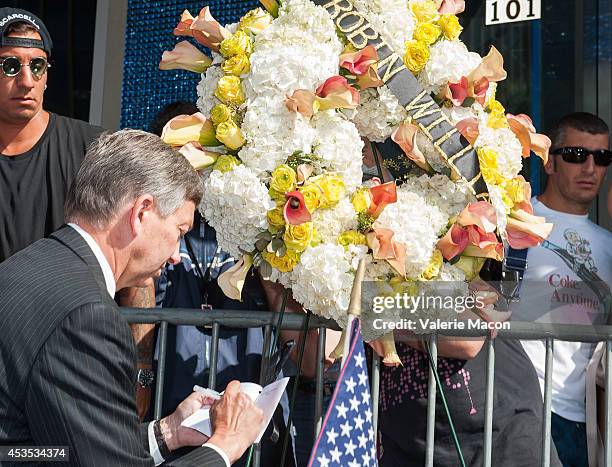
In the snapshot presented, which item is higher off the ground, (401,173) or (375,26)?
(375,26)

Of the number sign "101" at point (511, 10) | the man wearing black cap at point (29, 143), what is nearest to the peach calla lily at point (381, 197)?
the man wearing black cap at point (29, 143)

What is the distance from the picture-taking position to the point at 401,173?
113 inches

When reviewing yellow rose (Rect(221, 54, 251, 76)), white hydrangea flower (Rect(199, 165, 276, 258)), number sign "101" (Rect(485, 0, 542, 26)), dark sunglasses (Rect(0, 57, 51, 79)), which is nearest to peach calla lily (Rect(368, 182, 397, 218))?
white hydrangea flower (Rect(199, 165, 276, 258))

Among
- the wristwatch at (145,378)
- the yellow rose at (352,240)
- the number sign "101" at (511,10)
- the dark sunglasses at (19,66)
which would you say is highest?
the number sign "101" at (511,10)

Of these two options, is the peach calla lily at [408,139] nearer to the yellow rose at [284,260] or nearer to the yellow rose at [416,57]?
the yellow rose at [416,57]

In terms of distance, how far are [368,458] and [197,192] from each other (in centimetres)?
77

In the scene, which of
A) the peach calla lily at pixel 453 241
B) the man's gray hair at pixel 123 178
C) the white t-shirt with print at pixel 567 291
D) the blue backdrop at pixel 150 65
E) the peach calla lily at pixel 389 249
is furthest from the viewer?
the blue backdrop at pixel 150 65

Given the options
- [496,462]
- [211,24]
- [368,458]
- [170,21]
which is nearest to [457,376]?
[496,462]

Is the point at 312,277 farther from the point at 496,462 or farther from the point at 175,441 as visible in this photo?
the point at 496,462

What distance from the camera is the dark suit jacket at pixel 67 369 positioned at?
6.32 ft

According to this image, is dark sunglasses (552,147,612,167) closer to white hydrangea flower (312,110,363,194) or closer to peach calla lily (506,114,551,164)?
peach calla lily (506,114,551,164)

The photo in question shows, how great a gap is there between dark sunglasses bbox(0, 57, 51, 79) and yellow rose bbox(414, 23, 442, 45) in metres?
1.40

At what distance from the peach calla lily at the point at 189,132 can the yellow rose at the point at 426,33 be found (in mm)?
621

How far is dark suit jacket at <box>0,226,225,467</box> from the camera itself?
6.32 feet
